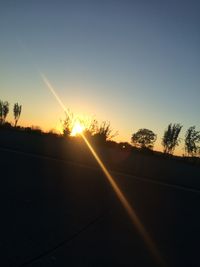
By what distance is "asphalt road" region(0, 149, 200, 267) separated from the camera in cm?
598

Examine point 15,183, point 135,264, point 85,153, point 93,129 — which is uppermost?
point 93,129

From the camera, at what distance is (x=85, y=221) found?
25.3 ft

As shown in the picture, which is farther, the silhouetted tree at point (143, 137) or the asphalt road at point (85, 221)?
the silhouetted tree at point (143, 137)

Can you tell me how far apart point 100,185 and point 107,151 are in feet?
24.4

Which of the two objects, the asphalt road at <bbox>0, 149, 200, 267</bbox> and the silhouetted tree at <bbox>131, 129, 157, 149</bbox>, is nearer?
the asphalt road at <bbox>0, 149, 200, 267</bbox>

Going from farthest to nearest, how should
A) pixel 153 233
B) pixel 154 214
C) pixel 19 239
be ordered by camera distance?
pixel 154 214 → pixel 153 233 → pixel 19 239

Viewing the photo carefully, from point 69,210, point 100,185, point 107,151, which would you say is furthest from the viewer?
point 107,151

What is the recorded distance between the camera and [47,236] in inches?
254

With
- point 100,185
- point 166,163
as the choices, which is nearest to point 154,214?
point 100,185

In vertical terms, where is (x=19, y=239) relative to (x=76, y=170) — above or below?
below

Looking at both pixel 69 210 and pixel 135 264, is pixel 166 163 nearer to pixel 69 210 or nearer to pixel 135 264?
pixel 69 210

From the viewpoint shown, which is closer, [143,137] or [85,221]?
[85,221]

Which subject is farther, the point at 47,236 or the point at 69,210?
the point at 69,210

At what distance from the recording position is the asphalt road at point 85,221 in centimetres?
598
